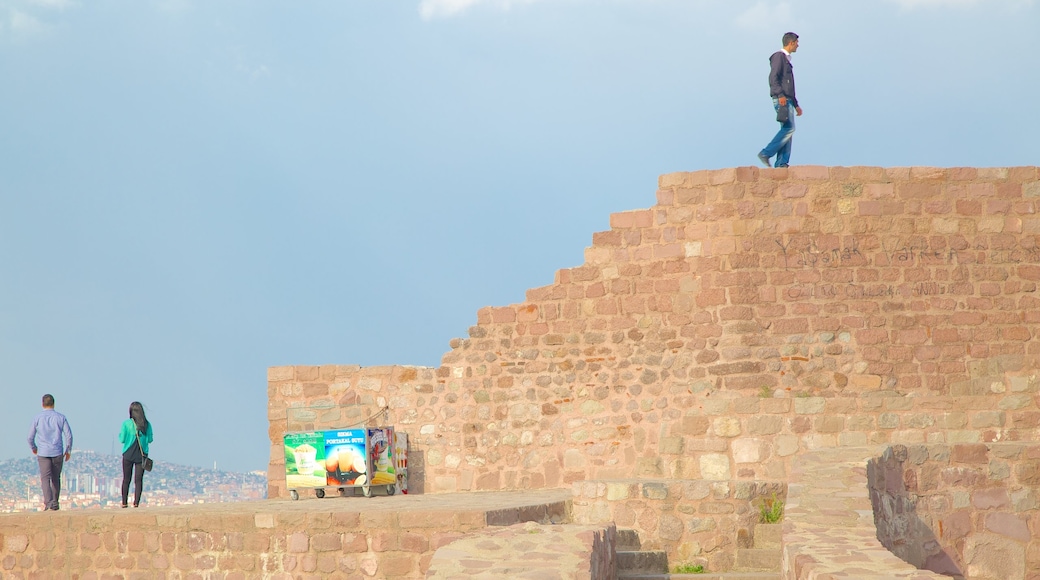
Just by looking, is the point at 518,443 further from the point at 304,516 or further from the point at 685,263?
the point at 304,516

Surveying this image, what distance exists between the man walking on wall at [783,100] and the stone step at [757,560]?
4.58m

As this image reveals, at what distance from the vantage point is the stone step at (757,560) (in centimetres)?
963

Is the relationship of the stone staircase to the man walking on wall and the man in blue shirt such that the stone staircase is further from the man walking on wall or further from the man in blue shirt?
the man in blue shirt

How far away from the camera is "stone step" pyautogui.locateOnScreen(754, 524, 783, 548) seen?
976cm

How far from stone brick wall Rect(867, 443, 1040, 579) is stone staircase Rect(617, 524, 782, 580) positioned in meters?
1.18

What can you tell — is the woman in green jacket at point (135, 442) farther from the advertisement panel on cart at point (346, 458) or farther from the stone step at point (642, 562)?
the stone step at point (642, 562)

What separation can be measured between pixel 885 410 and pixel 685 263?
7.52 ft

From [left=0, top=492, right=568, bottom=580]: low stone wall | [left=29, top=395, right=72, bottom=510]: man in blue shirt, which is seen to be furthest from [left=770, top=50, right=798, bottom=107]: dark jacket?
[left=29, top=395, right=72, bottom=510]: man in blue shirt

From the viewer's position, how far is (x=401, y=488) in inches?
537

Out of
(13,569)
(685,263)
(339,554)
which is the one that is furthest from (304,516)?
(685,263)

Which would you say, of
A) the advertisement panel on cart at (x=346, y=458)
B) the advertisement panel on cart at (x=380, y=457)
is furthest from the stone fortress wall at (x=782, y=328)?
the advertisement panel on cart at (x=346, y=458)

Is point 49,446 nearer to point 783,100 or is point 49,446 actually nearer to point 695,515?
point 695,515

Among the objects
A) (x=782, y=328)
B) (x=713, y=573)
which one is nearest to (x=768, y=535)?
(x=713, y=573)

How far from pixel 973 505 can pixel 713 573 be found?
2252 mm
